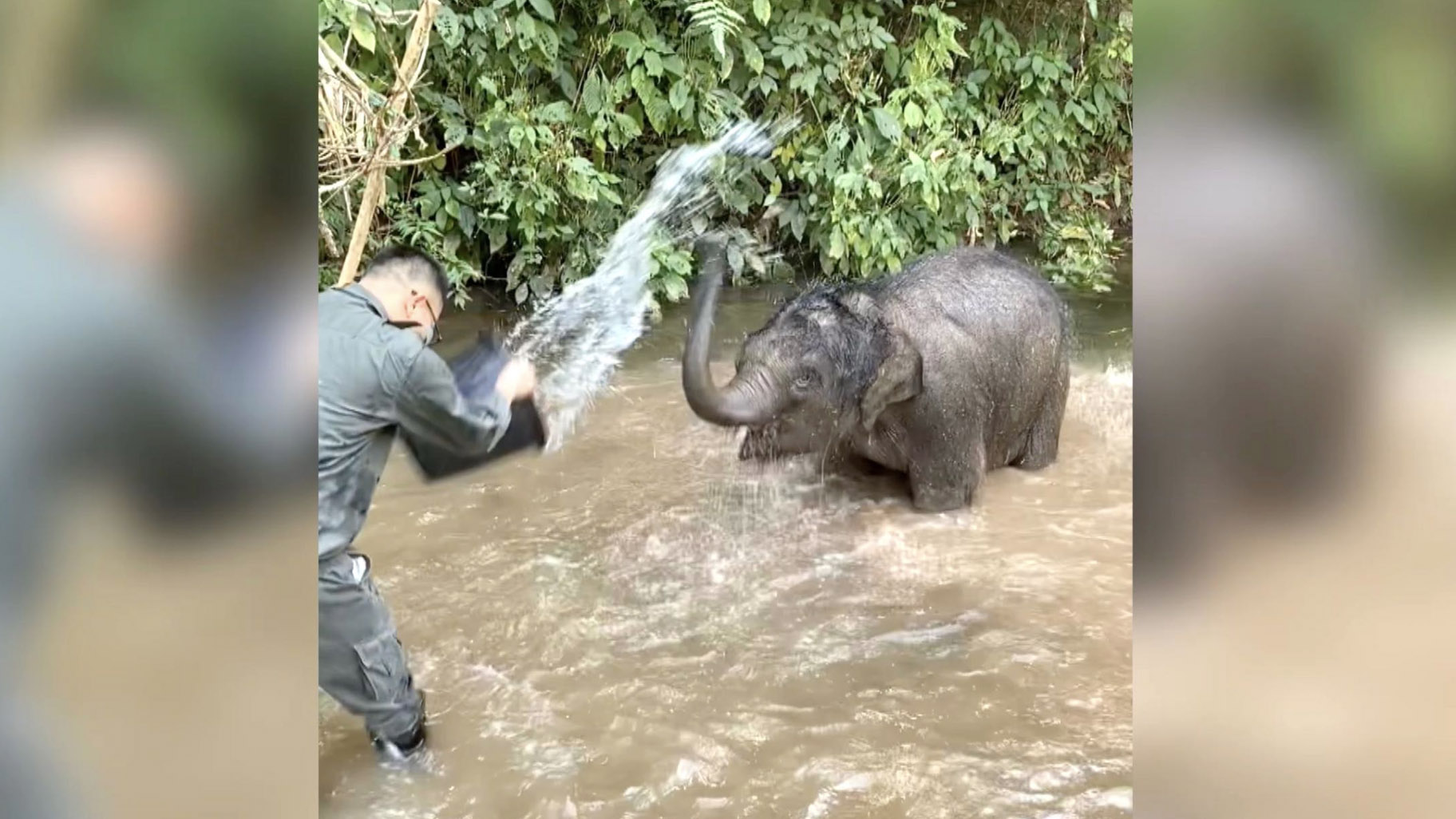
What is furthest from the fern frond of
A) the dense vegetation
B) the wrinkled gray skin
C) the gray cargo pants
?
the gray cargo pants

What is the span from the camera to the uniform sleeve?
11.6 ft

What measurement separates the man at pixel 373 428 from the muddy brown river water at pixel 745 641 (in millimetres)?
323

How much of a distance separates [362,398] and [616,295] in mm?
8034

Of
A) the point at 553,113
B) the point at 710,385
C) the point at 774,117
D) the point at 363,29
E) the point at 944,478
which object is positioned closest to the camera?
the point at 710,385

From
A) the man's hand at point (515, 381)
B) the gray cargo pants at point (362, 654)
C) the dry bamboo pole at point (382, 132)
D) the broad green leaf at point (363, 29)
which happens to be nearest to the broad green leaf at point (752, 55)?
the broad green leaf at point (363, 29)

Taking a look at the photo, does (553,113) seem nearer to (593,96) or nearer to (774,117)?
(593,96)

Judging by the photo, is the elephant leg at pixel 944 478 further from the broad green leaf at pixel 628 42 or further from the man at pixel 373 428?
the broad green leaf at pixel 628 42

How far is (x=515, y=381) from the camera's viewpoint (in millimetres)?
3850

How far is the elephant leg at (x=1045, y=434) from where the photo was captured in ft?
21.6
